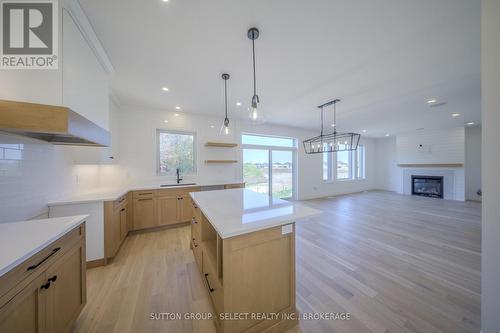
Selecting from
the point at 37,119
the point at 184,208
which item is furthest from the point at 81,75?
the point at 184,208

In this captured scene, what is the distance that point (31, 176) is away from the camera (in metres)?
1.70

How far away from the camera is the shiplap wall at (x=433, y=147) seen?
19.2 feet

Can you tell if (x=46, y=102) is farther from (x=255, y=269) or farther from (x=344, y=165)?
(x=344, y=165)

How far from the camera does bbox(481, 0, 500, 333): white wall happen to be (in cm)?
104

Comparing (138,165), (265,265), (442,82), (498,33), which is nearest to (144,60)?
(138,165)

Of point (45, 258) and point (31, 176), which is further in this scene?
point (31, 176)

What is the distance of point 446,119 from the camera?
4930 millimetres

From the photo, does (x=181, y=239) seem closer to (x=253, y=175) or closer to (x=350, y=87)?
(x=253, y=175)

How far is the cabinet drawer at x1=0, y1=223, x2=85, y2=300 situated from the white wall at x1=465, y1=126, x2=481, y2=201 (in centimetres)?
1047

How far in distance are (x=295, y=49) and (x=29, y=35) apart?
240 centimetres

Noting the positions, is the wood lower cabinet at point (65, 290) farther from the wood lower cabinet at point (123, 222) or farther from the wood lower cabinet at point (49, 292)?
the wood lower cabinet at point (123, 222)

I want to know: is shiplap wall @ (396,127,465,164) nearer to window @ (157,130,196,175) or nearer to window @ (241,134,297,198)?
window @ (241,134,297,198)

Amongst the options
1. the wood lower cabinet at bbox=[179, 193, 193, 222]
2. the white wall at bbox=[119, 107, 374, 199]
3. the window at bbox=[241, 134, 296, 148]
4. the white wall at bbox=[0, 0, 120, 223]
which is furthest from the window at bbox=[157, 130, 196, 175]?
the white wall at bbox=[0, 0, 120, 223]

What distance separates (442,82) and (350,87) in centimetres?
143
